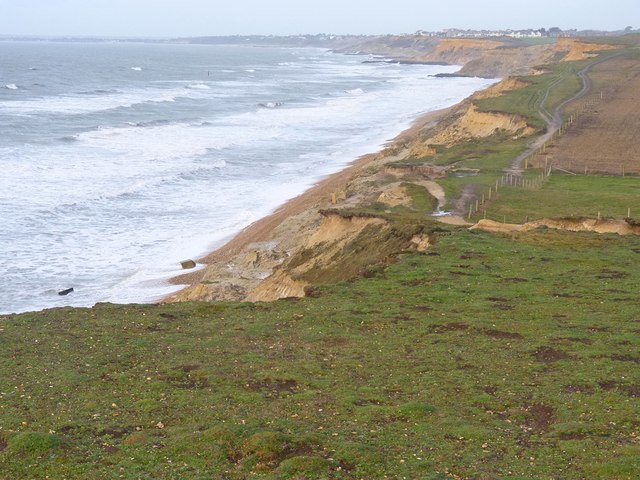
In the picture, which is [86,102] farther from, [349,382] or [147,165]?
[349,382]

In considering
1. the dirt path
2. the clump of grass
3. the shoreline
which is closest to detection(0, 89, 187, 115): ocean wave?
the shoreline

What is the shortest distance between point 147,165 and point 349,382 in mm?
53384

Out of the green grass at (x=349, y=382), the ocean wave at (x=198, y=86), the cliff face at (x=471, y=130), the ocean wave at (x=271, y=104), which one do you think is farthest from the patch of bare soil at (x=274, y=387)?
the ocean wave at (x=198, y=86)

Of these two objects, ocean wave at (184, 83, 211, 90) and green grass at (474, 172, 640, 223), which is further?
ocean wave at (184, 83, 211, 90)

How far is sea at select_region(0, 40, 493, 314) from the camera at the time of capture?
39.8m

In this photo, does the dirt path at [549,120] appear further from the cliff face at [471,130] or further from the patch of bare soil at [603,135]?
the cliff face at [471,130]

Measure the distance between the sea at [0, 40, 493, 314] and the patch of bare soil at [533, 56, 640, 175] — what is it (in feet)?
56.4

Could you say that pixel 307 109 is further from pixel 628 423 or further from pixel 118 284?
pixel 628 423

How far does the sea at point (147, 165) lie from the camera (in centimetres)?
3981

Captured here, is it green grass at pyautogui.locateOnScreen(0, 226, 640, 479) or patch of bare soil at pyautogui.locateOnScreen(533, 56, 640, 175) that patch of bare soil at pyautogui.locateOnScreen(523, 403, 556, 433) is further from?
patch of bare soil at pyautogui.locateOnScreen(533, 56, 640, 175)

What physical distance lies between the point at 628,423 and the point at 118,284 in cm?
2571

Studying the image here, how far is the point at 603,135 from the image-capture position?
203 ft

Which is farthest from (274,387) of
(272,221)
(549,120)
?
(549,120)

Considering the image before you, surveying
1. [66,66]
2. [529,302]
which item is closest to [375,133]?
[529,302]
